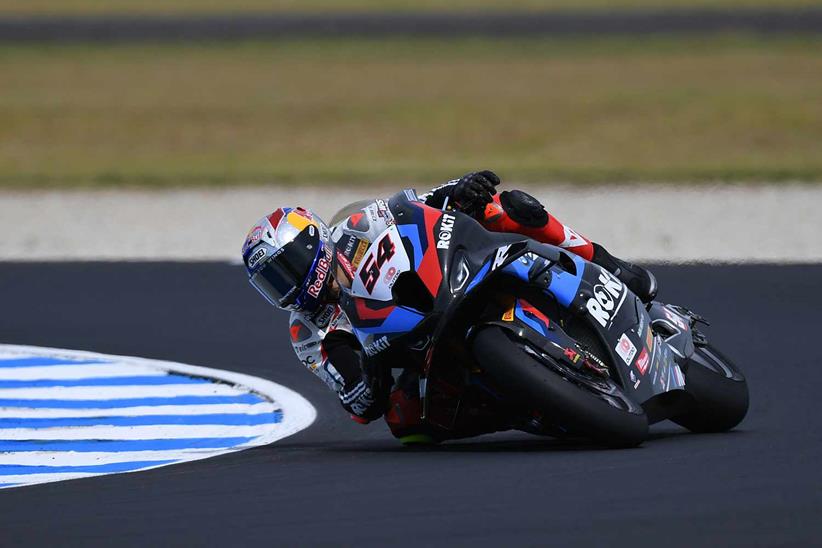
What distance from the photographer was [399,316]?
6.00 m

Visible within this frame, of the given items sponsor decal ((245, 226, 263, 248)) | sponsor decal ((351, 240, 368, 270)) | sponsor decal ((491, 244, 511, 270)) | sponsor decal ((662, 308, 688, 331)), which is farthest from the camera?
sponsor decal ((662, 308, 688, 331))

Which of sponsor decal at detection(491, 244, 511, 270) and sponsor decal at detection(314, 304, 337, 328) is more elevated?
sponsor decal at detection(491, 244, 511, 270)

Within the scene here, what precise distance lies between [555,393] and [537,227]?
119 cm

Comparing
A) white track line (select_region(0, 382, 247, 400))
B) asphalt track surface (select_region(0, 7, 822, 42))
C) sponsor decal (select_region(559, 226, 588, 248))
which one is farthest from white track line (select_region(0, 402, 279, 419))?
asphalt track surface (select_region(0, 7, 822, 42))

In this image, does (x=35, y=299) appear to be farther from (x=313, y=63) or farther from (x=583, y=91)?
(x=313, y=63)

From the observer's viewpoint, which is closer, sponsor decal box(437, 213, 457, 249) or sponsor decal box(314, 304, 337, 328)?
sponsor decal box(437, 213, 457, 249)

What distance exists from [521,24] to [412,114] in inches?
434

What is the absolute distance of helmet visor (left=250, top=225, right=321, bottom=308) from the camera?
6.67 metres

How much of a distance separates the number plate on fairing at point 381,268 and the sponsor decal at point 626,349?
3.25 feet

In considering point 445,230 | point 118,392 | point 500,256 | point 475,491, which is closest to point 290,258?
point 445,230

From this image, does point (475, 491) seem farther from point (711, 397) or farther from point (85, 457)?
point (85, 457)

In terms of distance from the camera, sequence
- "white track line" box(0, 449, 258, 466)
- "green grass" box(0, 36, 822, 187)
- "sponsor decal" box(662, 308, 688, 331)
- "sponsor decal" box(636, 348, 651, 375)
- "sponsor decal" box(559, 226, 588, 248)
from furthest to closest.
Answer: "green grass" box(0, 36, 822, 187)
"white track line" box(0, 449, 258, 466)
"sponsor decal" box(662, 308, 688, 331)
"sponsor decal" box(559, 226, 588, 248)
"sponsor decal" box(636, 348, 651, 375)

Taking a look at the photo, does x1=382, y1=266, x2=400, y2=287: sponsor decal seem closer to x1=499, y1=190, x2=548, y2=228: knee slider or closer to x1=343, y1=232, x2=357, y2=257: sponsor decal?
x1=343, y1=232, x2=357, y2=257: sponsor decal

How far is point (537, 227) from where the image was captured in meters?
6.77
